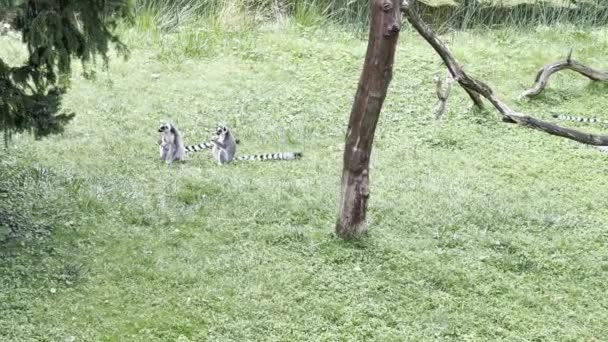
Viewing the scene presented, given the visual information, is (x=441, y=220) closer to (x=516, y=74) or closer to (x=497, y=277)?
(x=497, y=277)

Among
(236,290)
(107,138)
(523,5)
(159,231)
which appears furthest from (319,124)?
(523,5)

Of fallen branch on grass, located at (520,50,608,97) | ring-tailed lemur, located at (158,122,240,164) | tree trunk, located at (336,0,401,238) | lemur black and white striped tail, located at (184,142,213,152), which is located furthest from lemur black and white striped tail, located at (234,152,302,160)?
fallen branch on grass, located at (520,50,608,97)

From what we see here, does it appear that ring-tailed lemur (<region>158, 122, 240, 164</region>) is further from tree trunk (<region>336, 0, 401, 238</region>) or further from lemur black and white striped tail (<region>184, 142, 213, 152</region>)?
tree trunk (<region>336, 0, 401, 238</region>)

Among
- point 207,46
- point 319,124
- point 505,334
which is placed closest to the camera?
point 505,334

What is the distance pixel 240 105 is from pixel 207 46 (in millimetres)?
1627

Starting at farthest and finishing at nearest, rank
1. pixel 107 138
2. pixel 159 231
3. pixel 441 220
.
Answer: pixel 107 138, pixel 441 220, pixel 159 231

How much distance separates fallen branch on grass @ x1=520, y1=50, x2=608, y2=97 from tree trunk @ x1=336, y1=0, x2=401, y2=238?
4.16m

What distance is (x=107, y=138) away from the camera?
6.49m

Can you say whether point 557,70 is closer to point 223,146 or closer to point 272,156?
point 272,156

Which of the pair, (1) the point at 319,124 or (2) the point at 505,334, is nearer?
(2) the point at 505,334

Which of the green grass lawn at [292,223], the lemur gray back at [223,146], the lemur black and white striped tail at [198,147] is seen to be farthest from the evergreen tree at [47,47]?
the lemur black and white striped tail at [198,147]

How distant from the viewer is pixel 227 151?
6.21m

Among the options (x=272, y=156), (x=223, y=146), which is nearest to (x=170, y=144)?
(x=223, y=146)

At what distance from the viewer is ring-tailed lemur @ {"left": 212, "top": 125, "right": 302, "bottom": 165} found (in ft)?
20.2
